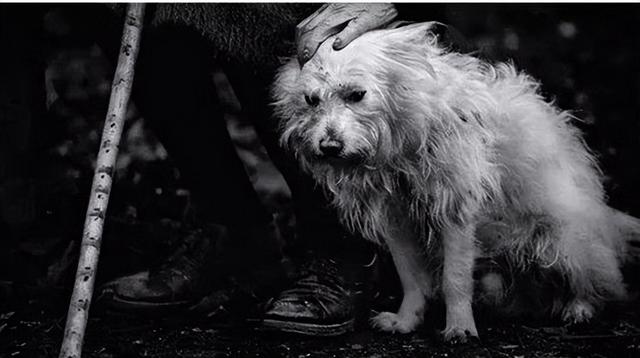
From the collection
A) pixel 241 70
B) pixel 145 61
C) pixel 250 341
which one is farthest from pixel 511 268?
pixel 145 61

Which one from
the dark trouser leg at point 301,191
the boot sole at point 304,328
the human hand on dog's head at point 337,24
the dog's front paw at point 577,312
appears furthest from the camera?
the dark trouser leg at point 301,191

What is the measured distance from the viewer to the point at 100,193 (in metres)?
2.83

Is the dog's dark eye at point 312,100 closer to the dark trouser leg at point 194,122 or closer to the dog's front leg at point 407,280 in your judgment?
the dog's front leg at point 407,280

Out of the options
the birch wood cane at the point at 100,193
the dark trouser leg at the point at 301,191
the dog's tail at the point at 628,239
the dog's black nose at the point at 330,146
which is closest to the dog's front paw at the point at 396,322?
the dark trouser leg at the point at 301,191

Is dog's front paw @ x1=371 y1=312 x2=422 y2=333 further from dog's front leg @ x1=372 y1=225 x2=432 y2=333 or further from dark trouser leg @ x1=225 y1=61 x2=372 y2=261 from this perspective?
dark trouser leg @ x1=225 y1=61 x2=372 y2=261

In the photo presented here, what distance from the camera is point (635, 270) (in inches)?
146

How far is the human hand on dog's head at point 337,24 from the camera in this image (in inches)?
120

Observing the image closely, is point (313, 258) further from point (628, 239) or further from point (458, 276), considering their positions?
point (628, 239)

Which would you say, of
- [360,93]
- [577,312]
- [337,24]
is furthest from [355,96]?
[577,312]

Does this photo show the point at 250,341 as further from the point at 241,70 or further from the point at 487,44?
the point at 487,44

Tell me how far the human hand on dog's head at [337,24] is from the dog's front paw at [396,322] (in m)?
0.96

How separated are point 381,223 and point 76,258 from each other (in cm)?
134

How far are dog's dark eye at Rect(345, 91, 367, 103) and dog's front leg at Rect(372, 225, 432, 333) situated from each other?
61 centimetres

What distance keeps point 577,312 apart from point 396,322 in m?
0.66
